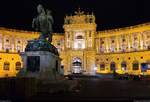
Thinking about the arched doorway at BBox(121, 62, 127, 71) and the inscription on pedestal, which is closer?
the inscription on pedestal

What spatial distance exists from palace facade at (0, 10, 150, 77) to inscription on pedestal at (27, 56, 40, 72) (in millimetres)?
50571

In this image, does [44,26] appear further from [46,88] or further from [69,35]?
[69,35]

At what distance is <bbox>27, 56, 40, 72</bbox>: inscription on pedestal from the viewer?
1518 centimetres

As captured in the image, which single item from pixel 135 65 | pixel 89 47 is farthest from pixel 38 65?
pixel 135 65

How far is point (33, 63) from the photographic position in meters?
15.2

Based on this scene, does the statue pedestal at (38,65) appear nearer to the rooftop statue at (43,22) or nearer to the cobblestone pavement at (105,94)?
the rooftop statue at (43,22)

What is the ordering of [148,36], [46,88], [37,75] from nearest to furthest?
1. [46,88]
2. [37,75]
3. [148,36]

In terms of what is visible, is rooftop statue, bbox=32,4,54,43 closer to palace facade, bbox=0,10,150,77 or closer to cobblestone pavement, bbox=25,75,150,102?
cobblestone pavement, bbox=25,75,150,102

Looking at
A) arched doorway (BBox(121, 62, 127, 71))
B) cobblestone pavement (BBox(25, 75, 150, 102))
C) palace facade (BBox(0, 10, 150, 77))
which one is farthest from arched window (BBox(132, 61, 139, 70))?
cobblestone pavement (BBox(25, 75, 150, 102))

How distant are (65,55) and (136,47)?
2874 centimetres

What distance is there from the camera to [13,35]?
6694cm

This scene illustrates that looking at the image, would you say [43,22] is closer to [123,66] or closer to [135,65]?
[135,65]

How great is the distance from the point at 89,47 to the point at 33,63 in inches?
2111

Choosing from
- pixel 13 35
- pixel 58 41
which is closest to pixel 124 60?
pixel 58 41
